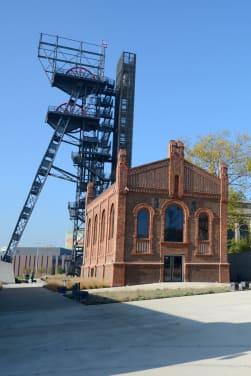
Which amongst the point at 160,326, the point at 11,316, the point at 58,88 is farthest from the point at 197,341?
the point at 58,88

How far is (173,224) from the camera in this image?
33.2 meters

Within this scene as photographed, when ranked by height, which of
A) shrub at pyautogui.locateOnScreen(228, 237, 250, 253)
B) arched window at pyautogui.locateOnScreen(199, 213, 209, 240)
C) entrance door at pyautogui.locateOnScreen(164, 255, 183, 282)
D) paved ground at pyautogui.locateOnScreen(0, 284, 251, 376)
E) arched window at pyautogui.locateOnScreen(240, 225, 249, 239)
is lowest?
paved ground at pyautogui.locateOnScreen(0, 284, 251, 376)

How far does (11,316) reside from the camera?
16.4 metres

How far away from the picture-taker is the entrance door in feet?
107

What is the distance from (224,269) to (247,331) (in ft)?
75.7

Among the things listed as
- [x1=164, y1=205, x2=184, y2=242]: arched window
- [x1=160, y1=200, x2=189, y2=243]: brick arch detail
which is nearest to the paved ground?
[x1=160, y1=200, x2=189, y2=243]: brick arch detail

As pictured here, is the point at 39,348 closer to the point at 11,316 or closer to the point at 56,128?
the point at 11,316

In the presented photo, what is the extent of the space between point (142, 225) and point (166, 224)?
201cm

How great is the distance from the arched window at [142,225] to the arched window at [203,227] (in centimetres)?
458

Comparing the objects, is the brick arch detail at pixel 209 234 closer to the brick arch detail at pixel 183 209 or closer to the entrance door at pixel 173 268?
the brick arch detail at pixel 183 209

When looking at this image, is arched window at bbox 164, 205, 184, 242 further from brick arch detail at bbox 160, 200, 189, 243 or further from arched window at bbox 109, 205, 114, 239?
arched window at bbox 109, 205, 114, 239

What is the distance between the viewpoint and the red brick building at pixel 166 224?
3178 centimetres

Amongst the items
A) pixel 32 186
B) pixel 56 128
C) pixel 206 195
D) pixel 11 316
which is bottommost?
pixel 11 316

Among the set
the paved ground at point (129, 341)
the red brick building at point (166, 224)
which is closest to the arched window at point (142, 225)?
the red brick building at point (166, 224)
